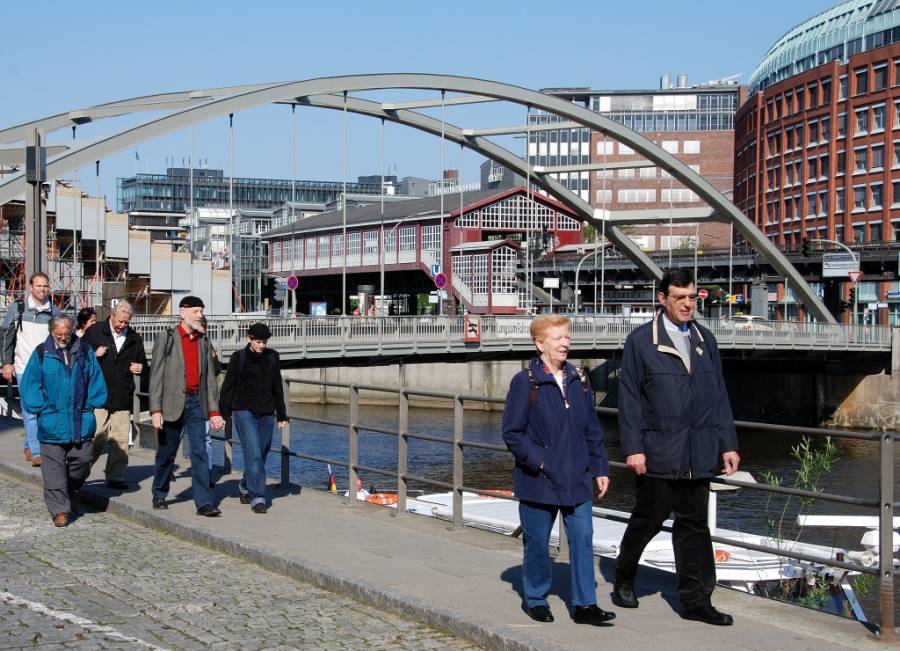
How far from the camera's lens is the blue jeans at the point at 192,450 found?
10.7 metres

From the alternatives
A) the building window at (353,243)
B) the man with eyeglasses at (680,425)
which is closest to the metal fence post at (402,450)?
the man with eyeglasses at (680,425)

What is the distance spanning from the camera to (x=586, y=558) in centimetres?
680

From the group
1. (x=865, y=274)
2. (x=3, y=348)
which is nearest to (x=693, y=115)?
(x=865, y=274)

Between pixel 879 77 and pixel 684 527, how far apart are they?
238 feet

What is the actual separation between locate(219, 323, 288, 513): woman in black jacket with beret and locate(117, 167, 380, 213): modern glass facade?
13123 cm

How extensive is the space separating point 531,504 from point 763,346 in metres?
42.5

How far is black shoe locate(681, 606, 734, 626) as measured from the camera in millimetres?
6727

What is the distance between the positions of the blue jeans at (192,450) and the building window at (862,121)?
6994cm

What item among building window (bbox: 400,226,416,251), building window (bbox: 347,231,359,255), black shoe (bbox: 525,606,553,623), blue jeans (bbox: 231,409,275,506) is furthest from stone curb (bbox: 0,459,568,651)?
building window (bbox: 347,231,359,255)

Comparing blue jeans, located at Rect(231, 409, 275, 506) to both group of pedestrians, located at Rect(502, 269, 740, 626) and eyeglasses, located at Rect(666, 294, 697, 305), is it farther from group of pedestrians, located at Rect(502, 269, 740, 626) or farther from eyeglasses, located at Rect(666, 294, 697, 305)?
eyeglasses, located at Rect(666, 294, 697, 305)

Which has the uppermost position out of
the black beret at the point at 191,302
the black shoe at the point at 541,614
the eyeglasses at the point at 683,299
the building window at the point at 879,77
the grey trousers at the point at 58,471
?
the building window at the point at 879,77

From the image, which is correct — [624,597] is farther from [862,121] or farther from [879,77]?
[862,121]

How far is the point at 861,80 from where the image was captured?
248 feet

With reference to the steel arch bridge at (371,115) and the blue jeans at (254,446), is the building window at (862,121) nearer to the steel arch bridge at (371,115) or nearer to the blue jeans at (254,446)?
the steel arch bridge at (371,115)
